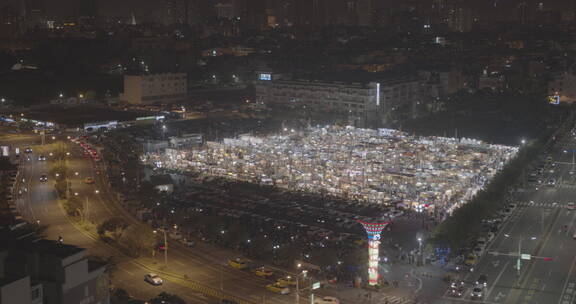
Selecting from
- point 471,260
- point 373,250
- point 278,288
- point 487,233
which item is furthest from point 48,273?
point 487,233

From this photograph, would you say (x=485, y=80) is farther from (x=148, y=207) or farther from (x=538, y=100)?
(x=148, y=207)

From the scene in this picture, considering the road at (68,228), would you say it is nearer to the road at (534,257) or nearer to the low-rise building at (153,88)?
the road at (534,257)

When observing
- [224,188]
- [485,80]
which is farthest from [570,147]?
[485,80]

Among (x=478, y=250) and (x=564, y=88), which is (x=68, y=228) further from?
(x=564, y=88)

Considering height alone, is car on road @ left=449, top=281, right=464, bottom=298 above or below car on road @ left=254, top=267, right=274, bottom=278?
below

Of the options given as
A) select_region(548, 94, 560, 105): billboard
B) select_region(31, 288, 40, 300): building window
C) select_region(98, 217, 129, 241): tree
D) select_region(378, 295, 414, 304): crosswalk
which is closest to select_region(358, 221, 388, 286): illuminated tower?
select_region(378, 295, 414, 304): crosswalk

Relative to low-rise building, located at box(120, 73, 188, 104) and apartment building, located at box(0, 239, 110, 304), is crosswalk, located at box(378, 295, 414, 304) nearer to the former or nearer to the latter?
apartment building, located at box(0, 239, 110, 304)
